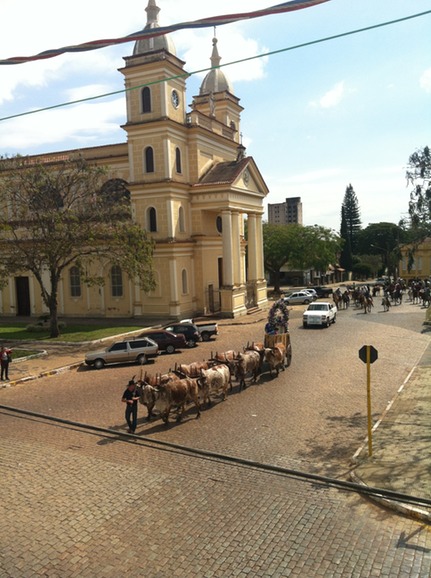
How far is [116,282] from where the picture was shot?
128ft

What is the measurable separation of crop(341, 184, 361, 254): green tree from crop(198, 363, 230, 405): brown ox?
331 ft

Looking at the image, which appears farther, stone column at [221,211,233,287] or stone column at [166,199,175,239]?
stone column at [221,211,233,287]

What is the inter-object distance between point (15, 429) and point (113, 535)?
6.75 meters

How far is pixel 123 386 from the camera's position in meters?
19.0

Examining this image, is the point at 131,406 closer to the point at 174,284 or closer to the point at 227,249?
the point at 174,284

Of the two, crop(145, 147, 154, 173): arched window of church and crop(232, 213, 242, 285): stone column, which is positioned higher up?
crop(145, 147, 154, 173): arched window of church

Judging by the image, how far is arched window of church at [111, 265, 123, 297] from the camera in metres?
38.9

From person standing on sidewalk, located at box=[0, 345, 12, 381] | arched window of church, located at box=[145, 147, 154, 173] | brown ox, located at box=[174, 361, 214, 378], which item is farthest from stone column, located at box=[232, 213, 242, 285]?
brown ox, located at box=[174, 361, 214, 378]

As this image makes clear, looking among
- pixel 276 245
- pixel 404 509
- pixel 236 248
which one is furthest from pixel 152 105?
pixel 404 509

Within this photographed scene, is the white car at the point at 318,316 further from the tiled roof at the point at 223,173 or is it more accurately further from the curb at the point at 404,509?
the curb at the point at 404,509

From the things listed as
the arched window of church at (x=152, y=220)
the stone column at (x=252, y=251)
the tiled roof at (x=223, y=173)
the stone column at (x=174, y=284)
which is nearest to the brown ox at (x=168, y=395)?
the stone column at (x=174, y=284)

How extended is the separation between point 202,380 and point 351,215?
345 feet

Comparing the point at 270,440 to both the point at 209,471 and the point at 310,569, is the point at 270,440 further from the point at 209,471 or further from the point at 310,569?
the point at 310,569

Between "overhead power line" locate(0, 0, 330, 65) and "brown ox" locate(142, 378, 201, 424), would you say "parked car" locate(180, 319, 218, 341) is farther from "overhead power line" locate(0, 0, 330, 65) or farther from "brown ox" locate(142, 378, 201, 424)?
"overhead power line" locate(0, 0, 330, 65)
